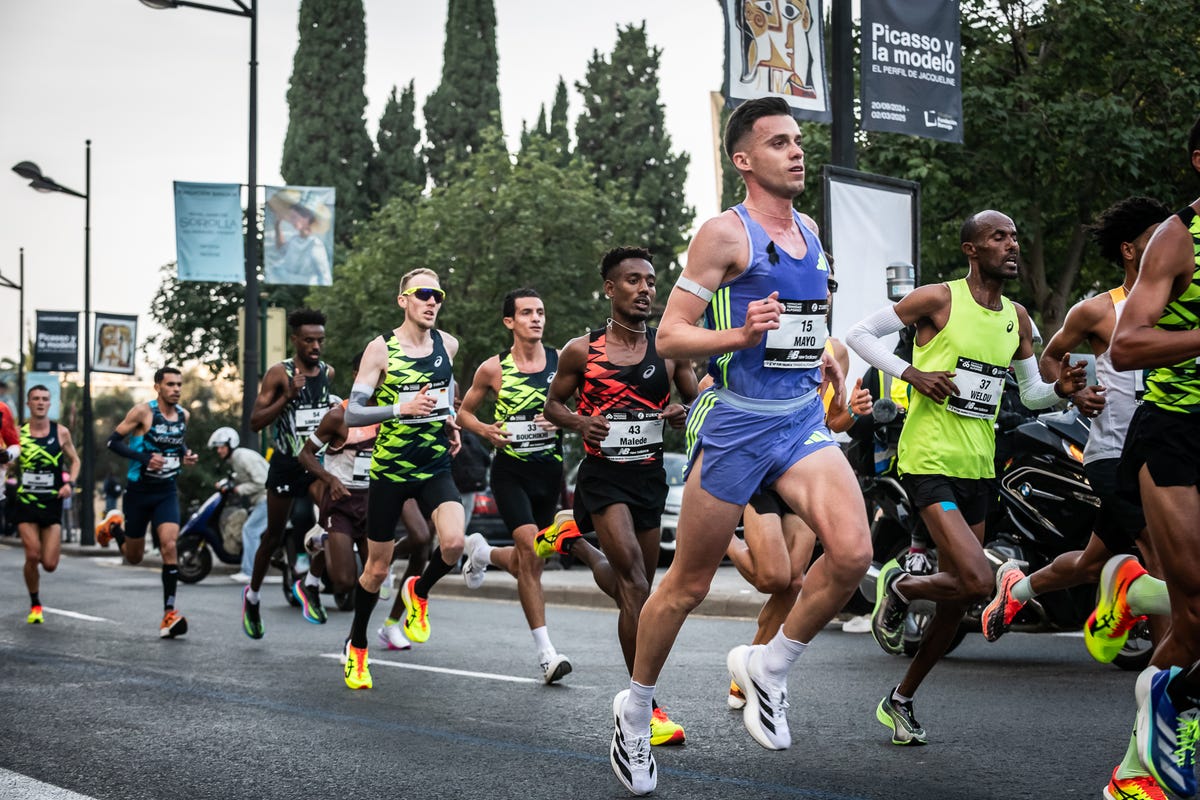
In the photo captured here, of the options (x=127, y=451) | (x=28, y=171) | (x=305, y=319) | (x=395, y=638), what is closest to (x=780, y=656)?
(x=395, y=638)

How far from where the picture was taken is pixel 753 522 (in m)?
7.05

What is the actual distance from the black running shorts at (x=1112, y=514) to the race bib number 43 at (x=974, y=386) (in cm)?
59

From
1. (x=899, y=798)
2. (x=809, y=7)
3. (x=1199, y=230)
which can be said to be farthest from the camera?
(x=809, y=7)

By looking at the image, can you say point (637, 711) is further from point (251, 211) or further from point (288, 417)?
point (251, 211)

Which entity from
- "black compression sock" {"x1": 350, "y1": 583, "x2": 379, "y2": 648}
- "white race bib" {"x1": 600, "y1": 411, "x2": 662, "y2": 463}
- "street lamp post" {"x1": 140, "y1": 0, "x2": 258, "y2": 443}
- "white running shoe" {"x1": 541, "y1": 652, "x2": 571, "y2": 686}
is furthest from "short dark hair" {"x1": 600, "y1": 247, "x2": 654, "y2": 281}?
"street lamp post" {"x1": 140, "y1": 0, "x2": 258, "y2": 443}

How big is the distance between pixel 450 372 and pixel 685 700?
2554 millimetres

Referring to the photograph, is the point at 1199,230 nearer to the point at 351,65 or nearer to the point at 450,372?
the point at 450,372

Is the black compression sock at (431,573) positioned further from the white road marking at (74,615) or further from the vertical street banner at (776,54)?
the white road marking at (74,615)

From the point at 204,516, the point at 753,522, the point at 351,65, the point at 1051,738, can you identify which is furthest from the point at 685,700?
the point at 351,65

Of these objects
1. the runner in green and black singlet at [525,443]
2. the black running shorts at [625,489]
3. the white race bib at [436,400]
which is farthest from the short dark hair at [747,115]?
the white race bib at [436,400]

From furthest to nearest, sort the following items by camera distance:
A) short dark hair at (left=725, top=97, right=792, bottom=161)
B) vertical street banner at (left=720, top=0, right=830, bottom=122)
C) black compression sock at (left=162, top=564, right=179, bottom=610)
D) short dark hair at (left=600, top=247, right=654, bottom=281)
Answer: vertical street banner at (left=720, top=0, right=830, bottom=122)
black compression sock at (left=162, top=564, right=179, bottom=610)
short dark hair at (left=600, top=247, right=654, bottom=281)
short dark hair at (left=725, top=97, right=792, bottom=161)

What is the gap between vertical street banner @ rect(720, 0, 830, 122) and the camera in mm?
11648

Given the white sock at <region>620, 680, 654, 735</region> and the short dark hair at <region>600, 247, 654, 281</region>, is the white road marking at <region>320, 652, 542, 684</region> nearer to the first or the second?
the short dark hair at <region>600, 247, 654, 281</region>

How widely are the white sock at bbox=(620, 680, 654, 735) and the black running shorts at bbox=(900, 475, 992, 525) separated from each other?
1842 mm
